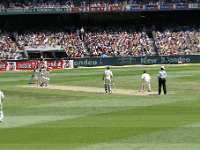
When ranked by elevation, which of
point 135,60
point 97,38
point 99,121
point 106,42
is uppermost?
point 99,121

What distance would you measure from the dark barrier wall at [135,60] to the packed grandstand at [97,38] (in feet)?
6.64

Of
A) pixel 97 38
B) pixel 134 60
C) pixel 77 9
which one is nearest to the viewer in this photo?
pixel 134 60

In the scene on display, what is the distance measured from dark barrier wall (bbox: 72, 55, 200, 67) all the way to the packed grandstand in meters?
2.02

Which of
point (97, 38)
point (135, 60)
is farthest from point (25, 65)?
point (97, 38)

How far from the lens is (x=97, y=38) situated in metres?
90.2

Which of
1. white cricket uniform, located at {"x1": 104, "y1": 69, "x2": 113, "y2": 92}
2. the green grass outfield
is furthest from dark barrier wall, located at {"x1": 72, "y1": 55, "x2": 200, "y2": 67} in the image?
the green grass outfield

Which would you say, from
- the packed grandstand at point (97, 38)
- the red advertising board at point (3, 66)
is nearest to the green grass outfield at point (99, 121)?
the red advertising board at point (3, 66)

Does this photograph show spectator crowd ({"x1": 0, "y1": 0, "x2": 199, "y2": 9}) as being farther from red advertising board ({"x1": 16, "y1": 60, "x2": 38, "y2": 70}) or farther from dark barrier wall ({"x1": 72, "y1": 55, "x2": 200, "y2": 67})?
red advertising board ({"x1": 16, "y1": 60, "x2": 38, "y2": 70})

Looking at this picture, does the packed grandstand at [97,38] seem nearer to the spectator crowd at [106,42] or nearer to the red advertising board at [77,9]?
the spectator crowd at [106,42]

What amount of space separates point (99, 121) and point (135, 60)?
59106 millimetres

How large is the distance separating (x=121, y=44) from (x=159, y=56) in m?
6.70

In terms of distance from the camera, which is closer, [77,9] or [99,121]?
[99,121]

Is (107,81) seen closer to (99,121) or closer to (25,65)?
(99,121)

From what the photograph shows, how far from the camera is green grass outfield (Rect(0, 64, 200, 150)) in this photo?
62.5 feet
